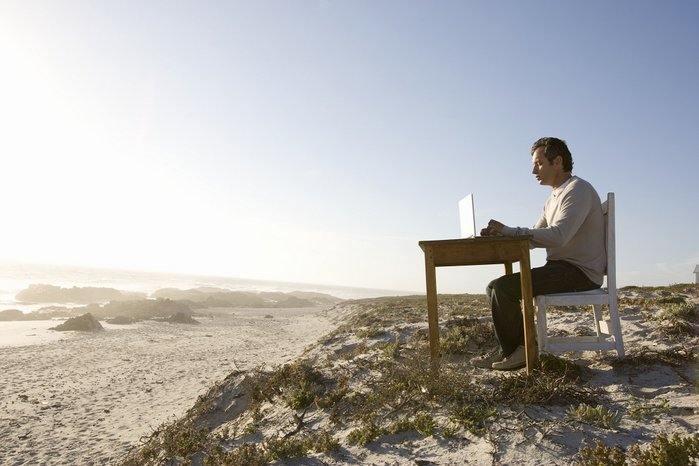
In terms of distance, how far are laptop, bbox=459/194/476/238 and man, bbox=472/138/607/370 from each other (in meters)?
0.15

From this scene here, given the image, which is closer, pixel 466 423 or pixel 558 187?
pixel 466 423

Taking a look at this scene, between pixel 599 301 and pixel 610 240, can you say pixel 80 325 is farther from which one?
pixel 610 240

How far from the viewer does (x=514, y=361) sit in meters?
5.34

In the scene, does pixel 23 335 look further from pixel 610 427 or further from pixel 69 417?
pixel 610 427

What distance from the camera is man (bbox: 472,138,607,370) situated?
5.17m

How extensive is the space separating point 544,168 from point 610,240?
1.17m

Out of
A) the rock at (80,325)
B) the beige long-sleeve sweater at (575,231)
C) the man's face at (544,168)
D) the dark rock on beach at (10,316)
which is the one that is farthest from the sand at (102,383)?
the dark rock on beach at (10,316)

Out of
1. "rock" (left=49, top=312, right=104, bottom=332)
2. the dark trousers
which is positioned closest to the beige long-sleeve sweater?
the dark trousers

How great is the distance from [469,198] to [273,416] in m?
3.88

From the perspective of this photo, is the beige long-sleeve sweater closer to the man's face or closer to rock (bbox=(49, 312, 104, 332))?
the man's face

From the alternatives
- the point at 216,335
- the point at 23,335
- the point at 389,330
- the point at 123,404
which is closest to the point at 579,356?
the point at 389,330

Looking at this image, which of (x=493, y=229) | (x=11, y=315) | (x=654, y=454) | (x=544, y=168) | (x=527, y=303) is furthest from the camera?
(x=11, y=315)

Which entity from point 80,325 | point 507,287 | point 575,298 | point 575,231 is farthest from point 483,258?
point 80,325

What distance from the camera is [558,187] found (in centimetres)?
561
